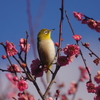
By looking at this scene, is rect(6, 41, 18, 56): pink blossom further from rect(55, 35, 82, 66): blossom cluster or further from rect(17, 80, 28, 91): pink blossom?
rect(55, 35, 82, 66): blossom cluster

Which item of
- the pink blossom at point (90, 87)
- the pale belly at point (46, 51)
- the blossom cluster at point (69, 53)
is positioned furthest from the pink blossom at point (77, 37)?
the pale belly at point (46, 51)

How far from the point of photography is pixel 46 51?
12.9ft

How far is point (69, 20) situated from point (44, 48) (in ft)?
4.22

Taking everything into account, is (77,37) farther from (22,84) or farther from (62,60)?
(22,84)

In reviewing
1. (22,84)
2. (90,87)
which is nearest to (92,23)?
(90,87)

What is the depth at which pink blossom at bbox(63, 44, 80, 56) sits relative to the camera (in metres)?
2.65

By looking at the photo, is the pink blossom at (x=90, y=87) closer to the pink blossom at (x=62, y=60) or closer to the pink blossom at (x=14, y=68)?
the pink blossom at (x=62, y=60)

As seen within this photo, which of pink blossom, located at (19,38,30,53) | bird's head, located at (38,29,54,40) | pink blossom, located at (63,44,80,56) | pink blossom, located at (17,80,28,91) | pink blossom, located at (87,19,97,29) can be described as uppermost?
bird's head, located at (38,29,54,40)

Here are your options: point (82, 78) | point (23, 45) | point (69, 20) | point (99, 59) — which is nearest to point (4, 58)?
Answer: point (23, 45)

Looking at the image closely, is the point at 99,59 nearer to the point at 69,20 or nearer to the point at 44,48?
the point at 69,20

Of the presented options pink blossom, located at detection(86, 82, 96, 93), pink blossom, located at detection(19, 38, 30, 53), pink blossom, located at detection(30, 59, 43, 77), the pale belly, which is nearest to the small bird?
the pale belly

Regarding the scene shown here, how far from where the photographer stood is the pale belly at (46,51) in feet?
12.3

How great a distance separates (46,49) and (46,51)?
0.19 feet

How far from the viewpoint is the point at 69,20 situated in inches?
112
